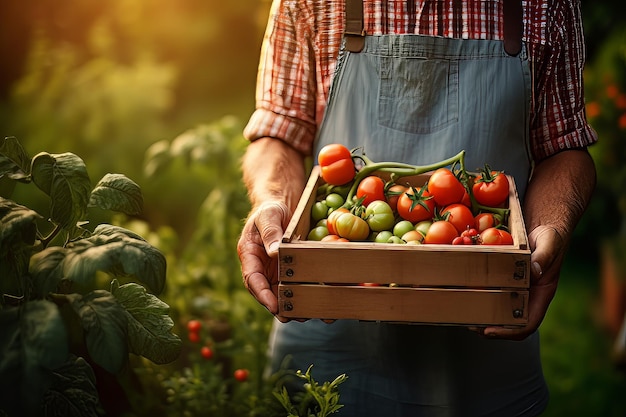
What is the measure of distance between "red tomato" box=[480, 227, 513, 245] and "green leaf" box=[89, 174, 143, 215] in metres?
0.71

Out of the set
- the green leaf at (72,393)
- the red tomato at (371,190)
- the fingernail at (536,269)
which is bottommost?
the green leaf at (72,393)

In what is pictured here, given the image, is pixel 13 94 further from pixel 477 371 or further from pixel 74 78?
pixel 477 371

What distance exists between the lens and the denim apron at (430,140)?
84.5 inches

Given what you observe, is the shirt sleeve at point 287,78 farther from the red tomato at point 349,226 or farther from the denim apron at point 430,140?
the red tomato at point 349,226

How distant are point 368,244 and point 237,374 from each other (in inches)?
42.4

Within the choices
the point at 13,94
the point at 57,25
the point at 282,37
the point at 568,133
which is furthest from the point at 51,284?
the point at 57,25

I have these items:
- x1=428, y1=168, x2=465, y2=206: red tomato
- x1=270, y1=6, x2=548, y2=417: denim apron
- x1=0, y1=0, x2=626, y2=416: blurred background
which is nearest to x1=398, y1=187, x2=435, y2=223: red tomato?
x1=428, y1=168, x2=465, y2=206: red tomato

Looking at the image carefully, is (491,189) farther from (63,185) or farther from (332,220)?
(63,185)

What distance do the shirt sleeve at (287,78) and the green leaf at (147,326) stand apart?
0.83 m

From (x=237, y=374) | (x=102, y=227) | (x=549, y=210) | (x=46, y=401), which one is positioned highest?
(x=102, y=227)

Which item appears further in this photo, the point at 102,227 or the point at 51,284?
the point at 102,227

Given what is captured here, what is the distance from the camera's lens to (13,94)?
4043mm

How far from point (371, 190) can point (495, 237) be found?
1.14 ft

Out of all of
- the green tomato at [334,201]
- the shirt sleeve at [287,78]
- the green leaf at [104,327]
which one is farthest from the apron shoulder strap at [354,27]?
the green leaf at [104,327]
